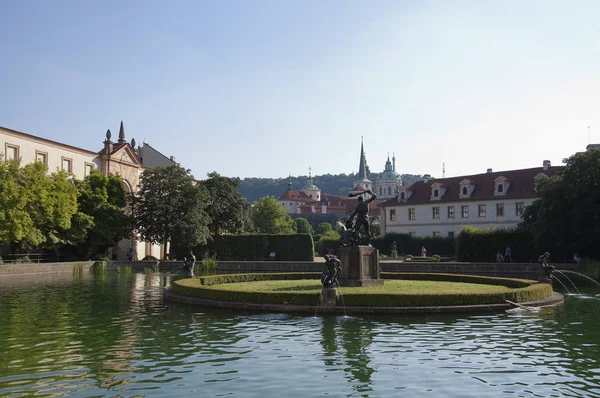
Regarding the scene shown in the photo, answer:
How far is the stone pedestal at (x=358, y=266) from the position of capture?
27203mm

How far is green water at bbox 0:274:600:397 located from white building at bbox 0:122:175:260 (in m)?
38.9

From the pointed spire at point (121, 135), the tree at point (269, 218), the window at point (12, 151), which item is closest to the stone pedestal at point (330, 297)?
the window at point (12, 151)

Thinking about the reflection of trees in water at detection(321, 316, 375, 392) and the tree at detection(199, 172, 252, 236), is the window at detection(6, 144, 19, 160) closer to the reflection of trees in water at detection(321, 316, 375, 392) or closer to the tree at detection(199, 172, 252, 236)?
the tree at detection(199, 172, 252, 236)

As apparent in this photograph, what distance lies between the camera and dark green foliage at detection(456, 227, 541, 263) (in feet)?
176

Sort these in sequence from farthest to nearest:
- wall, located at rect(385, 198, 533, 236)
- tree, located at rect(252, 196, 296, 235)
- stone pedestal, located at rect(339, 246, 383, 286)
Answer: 1. tree, located at rect(252, 196, 296, 235)
2. wall, located at rect(385, 198, 533, 236)
3. stone pedestal, located at rect(339, 246, 383, 286)

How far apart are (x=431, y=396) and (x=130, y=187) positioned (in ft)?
223

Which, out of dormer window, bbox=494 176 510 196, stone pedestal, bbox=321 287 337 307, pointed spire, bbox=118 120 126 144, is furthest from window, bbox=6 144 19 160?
dormer window, bbox=494 176 510 196

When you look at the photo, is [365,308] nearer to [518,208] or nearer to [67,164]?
[67,164]

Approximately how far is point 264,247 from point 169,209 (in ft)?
39.5

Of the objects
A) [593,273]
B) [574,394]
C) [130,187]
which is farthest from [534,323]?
[130,187]

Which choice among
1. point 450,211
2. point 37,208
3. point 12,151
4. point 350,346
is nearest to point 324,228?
Result: point 450,211

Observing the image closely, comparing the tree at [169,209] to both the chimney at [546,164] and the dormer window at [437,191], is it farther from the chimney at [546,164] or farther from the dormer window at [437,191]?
the chimney at [546,164]

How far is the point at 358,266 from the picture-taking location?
89.2ft

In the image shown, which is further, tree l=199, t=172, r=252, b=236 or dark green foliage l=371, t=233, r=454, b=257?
dark green foliage l=371, t=233, r=454, b=257
